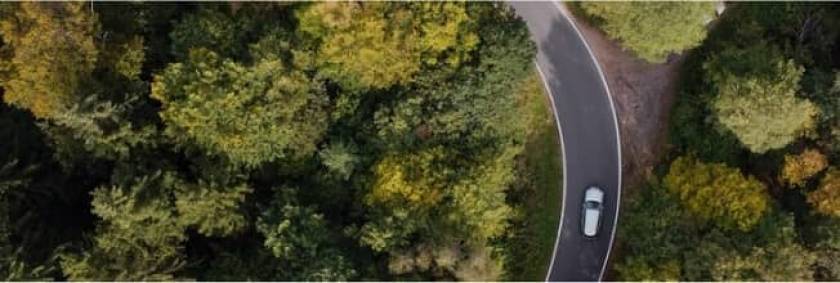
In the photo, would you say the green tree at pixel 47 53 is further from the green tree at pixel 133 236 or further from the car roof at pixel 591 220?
the car roof at pixel 591 220

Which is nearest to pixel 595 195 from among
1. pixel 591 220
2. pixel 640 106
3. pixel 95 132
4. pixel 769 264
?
pixel 591 220

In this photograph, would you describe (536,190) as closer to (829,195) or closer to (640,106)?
(640,106)

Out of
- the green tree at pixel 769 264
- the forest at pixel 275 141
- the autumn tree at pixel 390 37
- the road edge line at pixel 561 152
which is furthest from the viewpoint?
the road edge line at pixel 561 152

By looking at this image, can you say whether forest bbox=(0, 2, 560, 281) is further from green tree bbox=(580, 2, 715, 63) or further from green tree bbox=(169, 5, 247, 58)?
green tree bbox=(580, 2, 715, 63)

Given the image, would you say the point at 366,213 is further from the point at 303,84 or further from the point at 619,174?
the point at 619,174

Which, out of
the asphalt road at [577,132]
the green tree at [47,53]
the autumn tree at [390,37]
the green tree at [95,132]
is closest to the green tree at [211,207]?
the green tree at [95,132]

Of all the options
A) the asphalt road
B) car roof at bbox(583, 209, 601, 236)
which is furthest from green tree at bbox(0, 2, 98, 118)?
car roof at bbox(583, 209, 601, 236)
